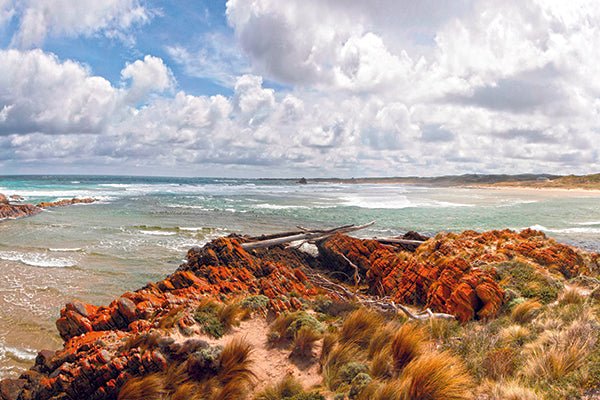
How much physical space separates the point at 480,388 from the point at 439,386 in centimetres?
69

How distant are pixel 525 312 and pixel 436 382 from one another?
4383 millimetres

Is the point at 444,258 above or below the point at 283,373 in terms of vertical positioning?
above

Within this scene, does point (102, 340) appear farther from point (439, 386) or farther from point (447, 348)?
point (447, 348)

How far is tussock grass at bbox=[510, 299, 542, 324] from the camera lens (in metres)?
7.62

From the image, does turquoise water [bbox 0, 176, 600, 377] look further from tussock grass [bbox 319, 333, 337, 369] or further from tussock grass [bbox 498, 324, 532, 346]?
tussock grass [bbox 498, 324, 532, 346]

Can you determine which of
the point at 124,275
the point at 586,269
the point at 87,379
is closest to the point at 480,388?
the point at 87,379

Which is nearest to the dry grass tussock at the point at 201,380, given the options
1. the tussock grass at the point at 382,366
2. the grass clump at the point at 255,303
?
the grass clump at the point at 255,303

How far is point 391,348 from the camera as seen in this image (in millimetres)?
5879

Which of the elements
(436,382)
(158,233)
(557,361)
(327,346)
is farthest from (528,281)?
(158,233)

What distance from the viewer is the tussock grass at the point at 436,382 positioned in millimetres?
4539

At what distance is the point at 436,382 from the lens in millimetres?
4598

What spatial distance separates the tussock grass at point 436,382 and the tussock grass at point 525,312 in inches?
139

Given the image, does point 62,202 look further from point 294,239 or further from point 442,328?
point 442,328

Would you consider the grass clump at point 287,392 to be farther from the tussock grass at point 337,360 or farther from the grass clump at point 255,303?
the grass clump at point 255,303
